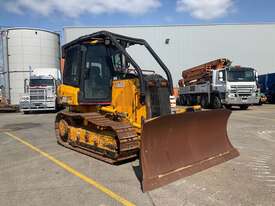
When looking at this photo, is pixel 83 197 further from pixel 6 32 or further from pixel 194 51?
pixel 194 51

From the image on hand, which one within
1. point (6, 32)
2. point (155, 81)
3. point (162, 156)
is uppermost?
point (6, 32)

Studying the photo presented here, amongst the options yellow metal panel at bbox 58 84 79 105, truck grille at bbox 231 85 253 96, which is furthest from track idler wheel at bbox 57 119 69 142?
truck grille at bbox 231 85 253 96

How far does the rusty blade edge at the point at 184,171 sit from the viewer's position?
17.3 feet

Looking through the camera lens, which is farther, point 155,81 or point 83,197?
point 155,81

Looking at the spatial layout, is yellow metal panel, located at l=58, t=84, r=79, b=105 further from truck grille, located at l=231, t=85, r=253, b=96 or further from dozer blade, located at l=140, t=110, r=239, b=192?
truck grille, located at l=231, t=85, r=253, b=96

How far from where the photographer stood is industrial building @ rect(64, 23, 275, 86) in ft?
112

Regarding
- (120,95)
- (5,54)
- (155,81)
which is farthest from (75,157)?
(5,54)

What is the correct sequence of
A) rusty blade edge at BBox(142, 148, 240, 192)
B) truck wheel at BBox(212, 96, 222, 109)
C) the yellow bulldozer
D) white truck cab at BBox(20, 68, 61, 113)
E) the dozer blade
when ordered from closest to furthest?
rusty blade edge at BBox(142, 148, 240, 192)
the dozer blade
the yellow bulldozer
truck wheel at BBox(212, 96, 222, 109)
white truck cab at BBox(20, 68, 61, 113)

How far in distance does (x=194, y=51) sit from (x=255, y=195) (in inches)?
1193

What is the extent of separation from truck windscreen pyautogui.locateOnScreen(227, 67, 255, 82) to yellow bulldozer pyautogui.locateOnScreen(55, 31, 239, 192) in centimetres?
1352

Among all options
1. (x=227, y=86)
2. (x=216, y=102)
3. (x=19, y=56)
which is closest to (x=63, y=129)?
(x=227, y=86)

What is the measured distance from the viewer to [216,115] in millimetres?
7203

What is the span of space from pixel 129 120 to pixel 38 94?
16850 mm

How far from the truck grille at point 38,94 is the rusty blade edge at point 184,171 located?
57.8ft
